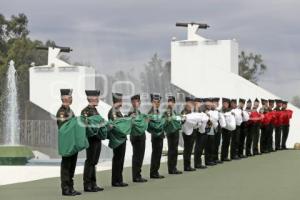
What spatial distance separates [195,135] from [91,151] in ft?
14.1

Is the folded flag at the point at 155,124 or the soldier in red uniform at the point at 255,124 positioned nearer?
the folded flag at the point at 155,124

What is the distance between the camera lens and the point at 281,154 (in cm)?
1752

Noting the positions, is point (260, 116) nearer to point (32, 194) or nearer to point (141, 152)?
point (141, 152)

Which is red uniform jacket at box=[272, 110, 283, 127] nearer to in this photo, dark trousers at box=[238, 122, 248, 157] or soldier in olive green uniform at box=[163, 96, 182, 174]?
dark trousers at box=[238, 122, 248, 157]

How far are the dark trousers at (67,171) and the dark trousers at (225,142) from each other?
266 inches

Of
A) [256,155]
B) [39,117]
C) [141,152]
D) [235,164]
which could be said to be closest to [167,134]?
[141,152]

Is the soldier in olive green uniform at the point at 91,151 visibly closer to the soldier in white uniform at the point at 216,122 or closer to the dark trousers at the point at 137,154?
the dark trousers at the point at 137,154

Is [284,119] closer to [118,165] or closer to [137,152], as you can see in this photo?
[137,152]

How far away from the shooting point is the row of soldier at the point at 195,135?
9.59 m

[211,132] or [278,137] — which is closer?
[211,132]

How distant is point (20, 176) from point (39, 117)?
59.3ft

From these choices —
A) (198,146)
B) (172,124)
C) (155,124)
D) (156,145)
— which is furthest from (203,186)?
(198,146)

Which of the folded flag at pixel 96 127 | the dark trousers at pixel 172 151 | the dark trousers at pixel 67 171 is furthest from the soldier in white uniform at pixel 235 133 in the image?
the dark trousers at pixel 67 171

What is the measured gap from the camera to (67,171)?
9195 mm
